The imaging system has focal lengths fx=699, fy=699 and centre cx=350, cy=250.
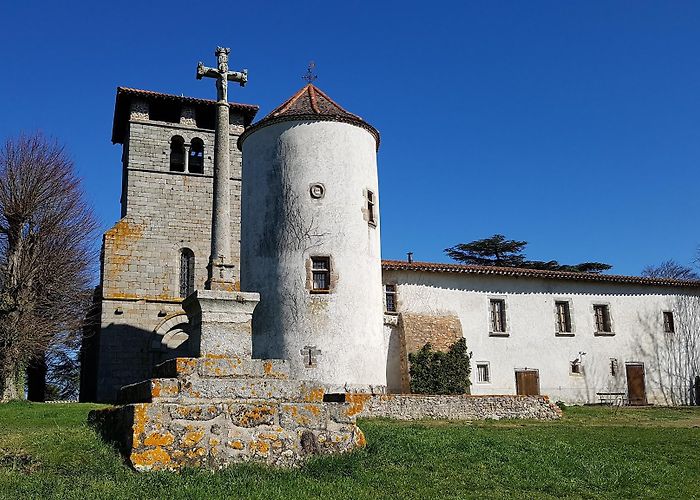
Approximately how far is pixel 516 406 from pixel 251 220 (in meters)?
10.2

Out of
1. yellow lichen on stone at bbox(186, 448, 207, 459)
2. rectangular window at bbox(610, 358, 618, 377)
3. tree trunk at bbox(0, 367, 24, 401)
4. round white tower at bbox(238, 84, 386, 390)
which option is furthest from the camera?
rectangular window at bbox(610, 358, 618, 377)

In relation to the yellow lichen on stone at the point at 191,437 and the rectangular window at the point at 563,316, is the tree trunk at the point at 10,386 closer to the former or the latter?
the yellow lichen on stone at the point at 191,437

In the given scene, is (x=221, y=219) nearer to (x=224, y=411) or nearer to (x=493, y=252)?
(x=224, y=411)

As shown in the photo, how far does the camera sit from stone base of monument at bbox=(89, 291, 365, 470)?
8172 mm

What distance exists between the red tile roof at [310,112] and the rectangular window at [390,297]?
577cm

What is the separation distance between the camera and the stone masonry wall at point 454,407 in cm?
1936

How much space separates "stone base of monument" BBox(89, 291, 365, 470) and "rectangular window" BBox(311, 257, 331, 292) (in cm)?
1176

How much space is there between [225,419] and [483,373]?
67.9ft

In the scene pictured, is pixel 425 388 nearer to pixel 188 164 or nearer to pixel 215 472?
pixel 188 164

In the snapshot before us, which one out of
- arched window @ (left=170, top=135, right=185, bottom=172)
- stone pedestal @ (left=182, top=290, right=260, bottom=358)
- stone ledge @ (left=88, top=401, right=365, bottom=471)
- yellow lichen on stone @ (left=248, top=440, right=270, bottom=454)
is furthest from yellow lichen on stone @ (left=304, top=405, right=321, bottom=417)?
arched window @ (left=170, top=135, right=185, bottom=172)

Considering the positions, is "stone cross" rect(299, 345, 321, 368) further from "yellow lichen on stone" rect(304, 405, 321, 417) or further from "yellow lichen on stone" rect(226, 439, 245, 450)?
"yellow lichen on stone" rect(226, 439, 245, 450)

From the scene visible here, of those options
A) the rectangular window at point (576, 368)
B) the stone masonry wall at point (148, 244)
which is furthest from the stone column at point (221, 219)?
the rectangular window at point (576, 368)

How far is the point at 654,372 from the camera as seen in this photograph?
3102 centimetres

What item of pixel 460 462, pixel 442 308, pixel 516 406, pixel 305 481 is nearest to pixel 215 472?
pixel 305 481
